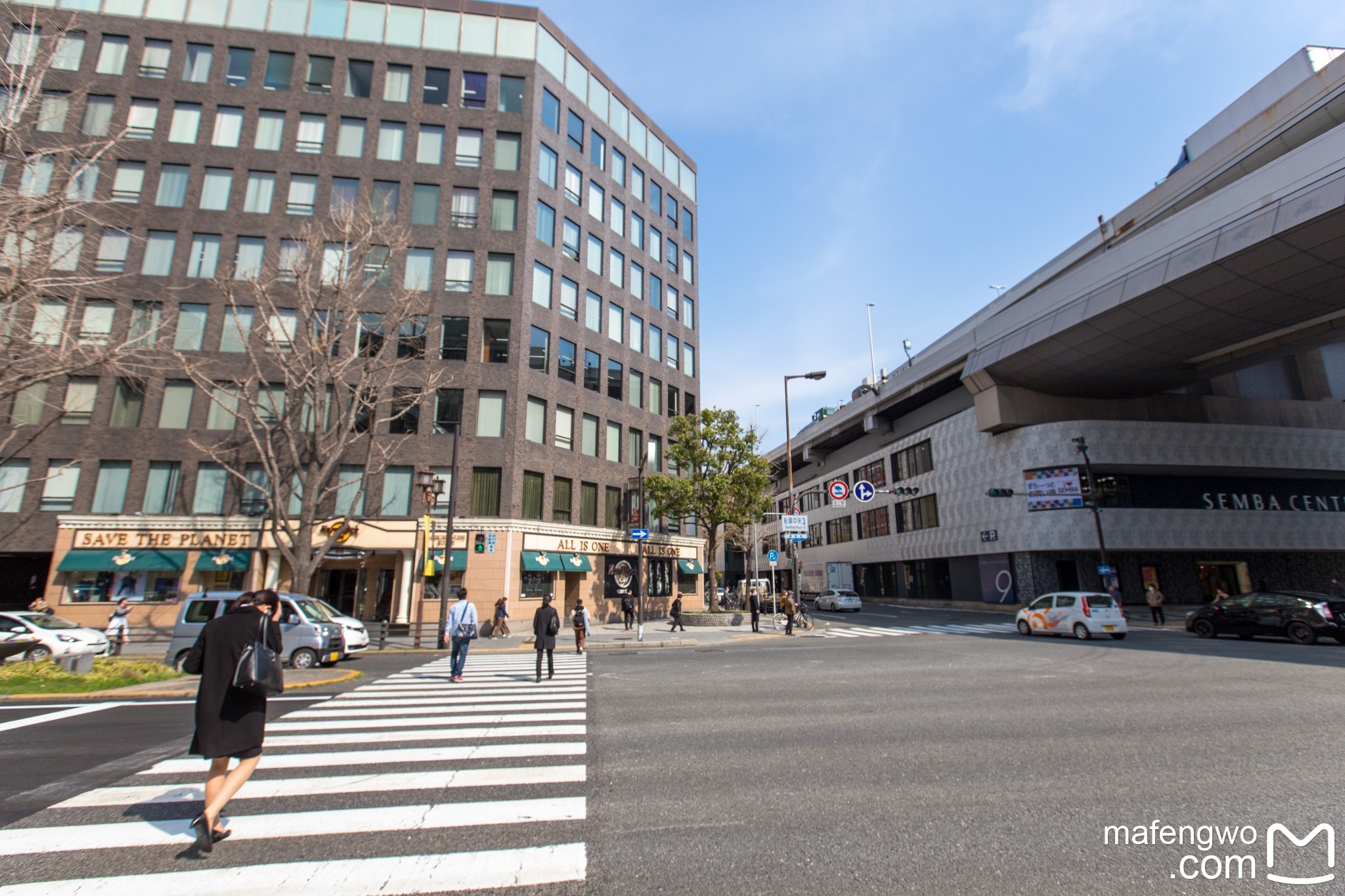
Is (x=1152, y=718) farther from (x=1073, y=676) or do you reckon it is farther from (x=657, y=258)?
(x=657, y=258)

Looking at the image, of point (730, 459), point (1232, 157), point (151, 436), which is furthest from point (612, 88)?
point (1232, 157)

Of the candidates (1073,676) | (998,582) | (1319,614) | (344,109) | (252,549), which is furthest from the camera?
(998,582)

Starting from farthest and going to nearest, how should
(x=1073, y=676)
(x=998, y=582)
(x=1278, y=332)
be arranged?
(x=998, y=582)
(x=1278, y=332)
(x=1073, y=676)

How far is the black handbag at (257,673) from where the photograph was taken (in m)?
4.41

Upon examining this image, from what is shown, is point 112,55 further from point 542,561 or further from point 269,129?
point 542,561

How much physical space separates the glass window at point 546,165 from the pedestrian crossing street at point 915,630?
27.0 meters

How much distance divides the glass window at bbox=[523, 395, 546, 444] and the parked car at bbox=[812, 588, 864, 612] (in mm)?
23996

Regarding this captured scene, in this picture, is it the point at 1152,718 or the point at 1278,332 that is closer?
the point at 1152,718

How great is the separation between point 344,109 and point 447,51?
6360mm

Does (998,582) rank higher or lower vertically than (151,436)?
lower

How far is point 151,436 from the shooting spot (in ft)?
88.2

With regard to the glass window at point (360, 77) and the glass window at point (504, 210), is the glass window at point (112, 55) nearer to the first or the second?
the glass window at point (360, 77)

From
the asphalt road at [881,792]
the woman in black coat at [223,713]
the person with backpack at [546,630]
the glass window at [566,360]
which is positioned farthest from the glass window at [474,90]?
the woman in black coat at [223,713]

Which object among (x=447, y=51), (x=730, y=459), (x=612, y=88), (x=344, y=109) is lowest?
(x=730, y=459)
